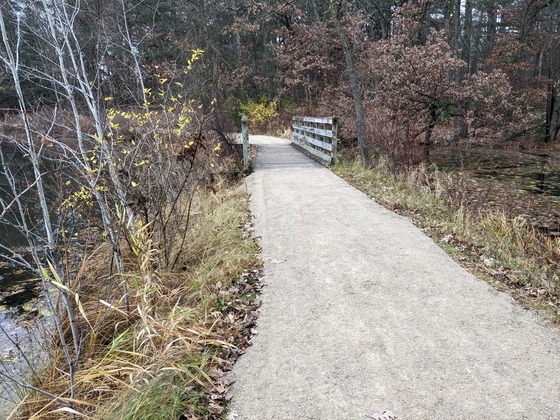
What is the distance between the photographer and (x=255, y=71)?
28.9 metres

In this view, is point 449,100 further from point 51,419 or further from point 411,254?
point 51,419

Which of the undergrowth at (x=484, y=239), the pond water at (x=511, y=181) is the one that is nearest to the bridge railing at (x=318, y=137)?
the undergrowth at (x=484, y=239)

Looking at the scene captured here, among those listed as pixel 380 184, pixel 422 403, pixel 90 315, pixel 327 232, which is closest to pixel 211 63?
pixel 380 184

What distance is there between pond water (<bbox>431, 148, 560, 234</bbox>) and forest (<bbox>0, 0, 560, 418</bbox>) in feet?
4.23

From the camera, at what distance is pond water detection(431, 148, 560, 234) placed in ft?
26.1

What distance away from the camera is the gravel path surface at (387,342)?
2.60 metres

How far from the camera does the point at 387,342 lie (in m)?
3.20

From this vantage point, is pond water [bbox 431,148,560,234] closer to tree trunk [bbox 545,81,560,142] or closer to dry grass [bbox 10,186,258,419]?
tree trunk [bbox 545,81,560,142]

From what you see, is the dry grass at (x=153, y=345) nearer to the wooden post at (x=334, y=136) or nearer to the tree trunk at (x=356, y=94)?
the wooden post at (x=334, y=136)

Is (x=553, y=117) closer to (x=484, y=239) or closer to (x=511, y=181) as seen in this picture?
(x=511, y=181)

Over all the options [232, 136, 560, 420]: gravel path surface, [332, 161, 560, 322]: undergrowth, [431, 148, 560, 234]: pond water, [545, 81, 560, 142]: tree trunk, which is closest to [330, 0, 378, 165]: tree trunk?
[332, 161, 560, 322]: undergrowth

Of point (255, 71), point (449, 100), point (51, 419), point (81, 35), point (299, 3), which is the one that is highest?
point (299, 3)

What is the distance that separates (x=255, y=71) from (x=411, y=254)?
1045 inches

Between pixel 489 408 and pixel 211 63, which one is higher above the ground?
pixel 211 63
